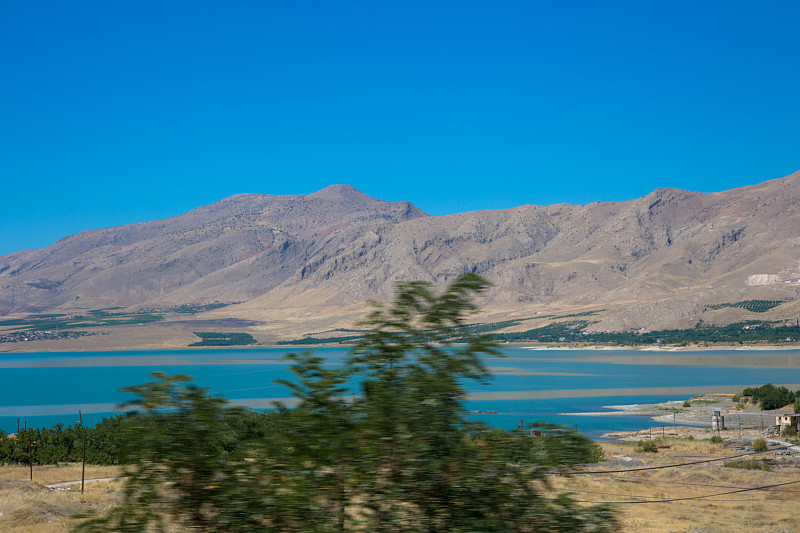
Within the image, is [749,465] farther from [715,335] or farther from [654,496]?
[715,335]

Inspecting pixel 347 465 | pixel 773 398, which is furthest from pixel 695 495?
pixel 773 398

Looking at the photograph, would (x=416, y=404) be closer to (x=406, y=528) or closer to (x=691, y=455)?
(x=406, y=528)

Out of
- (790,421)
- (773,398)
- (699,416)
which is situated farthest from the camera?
(773,398)

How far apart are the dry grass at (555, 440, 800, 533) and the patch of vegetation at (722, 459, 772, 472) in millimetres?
516

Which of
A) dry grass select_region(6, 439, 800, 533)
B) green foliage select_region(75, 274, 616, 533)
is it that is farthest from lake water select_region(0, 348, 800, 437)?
green foliage select_region(75, 274, 616, 533)

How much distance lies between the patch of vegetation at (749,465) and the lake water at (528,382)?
1680 centimetres

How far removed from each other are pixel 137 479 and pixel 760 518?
72.9 feet

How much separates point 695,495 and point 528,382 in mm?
82839

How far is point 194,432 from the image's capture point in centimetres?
525

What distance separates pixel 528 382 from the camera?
4277 inches

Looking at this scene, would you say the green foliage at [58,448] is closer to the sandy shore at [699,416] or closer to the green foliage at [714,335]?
the sandy shore at [699,416]

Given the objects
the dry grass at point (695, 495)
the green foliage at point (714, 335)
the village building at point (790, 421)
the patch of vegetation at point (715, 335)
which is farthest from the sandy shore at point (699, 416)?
the green foliage at point (714, 335)

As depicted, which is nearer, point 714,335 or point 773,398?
point 773,398

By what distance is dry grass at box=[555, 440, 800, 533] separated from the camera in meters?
20.8
